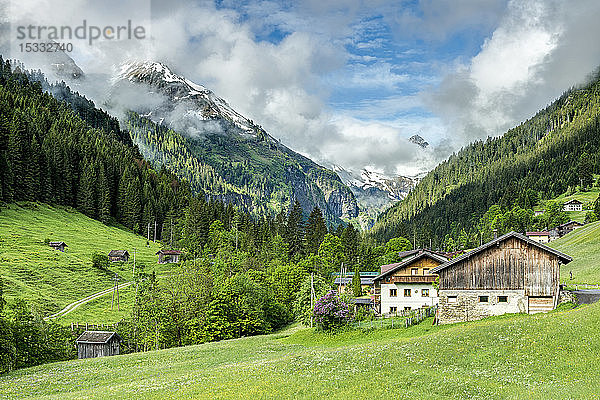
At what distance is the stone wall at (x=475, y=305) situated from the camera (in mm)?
48656

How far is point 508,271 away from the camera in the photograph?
4928cm

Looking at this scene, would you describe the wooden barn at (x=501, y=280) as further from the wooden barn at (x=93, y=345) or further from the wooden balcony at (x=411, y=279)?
the wooden barn at (x=93, y=345)

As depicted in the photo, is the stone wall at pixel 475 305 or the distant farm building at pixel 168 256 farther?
the distant farm building at pixel 168 256

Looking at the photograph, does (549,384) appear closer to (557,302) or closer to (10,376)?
(557,302)

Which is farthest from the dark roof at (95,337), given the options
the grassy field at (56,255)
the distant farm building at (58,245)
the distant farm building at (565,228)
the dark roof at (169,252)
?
the distant farm building at (565,228)

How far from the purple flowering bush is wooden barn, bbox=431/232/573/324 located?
1189 cm

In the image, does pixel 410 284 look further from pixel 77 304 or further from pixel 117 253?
pixel 117 253

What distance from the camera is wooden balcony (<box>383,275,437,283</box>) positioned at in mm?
70375

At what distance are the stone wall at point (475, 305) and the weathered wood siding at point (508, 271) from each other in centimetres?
54

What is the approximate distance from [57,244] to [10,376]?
61.6 m

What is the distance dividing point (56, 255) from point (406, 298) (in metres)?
72.4

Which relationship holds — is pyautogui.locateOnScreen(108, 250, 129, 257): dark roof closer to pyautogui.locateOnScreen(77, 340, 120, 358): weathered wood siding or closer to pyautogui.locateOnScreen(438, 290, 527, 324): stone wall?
pyautogui.locateOnScreen(77, 340, 120, 358): weathered wood siding

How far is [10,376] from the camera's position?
154 ft

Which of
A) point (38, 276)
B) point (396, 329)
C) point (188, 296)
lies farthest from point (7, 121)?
point (396, 329)
